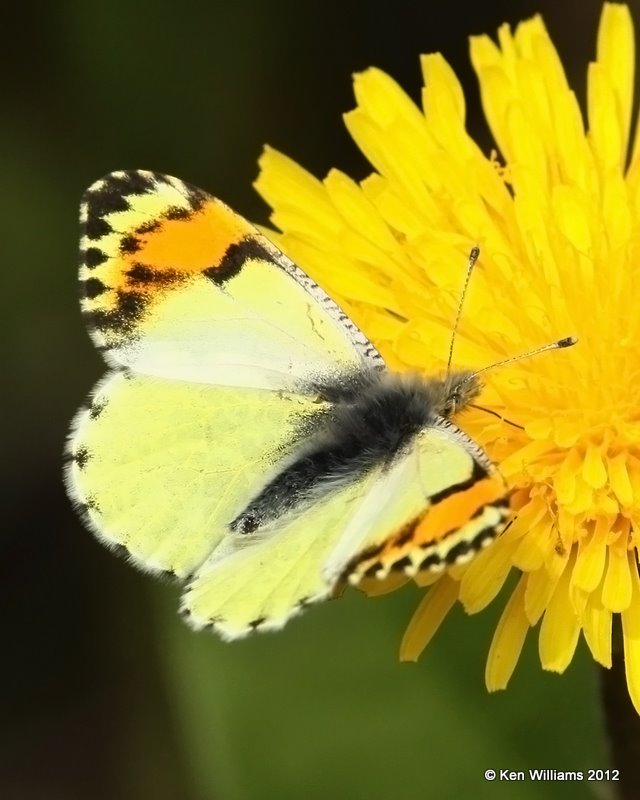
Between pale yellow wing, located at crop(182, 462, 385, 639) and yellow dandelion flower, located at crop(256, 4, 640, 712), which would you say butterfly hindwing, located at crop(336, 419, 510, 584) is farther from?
yellow dandelion flower, located at crop(256, 4, 640, 712)

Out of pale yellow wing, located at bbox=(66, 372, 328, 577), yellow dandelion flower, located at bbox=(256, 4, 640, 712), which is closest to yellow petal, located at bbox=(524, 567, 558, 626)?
yellow dandelion flower, located at bbox=(256, 4, 640, 712)

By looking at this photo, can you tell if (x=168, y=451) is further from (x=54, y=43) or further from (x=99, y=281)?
(x=54, y=43)

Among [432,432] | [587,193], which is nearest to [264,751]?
[432,432]

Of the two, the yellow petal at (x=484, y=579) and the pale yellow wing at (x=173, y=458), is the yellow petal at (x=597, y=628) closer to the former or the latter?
the yellow petal at (x=484, y=579)

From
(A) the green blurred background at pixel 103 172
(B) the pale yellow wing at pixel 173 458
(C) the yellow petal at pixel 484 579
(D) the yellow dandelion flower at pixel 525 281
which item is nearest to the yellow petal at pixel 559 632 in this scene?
(D) the yellow dandelion flower at pixel 525 281

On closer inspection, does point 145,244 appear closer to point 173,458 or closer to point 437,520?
point 173,458
